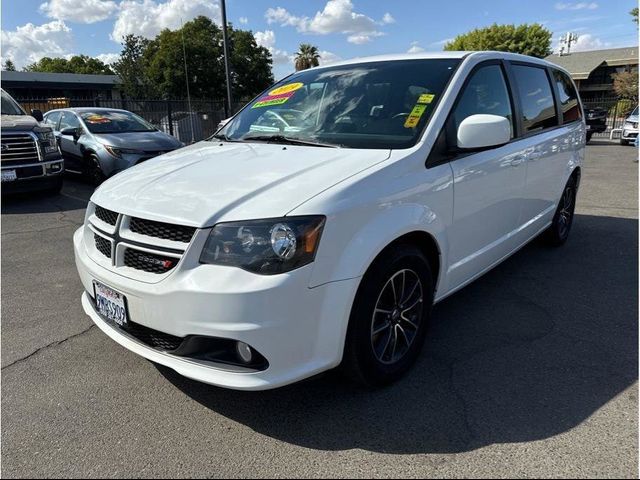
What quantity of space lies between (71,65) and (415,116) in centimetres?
9907

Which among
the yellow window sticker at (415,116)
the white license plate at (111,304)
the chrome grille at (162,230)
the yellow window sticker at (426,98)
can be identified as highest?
the yellow window sticker at (426,98)

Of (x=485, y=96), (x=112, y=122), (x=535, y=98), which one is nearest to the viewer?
(x=485, y=96)

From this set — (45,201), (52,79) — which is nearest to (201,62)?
(52,79)

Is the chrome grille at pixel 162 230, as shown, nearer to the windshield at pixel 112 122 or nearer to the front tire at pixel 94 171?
the front tire at pixel 94 171

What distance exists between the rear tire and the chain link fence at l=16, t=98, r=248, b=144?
12607 millimetres

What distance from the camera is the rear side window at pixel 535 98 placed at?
3.91 meters

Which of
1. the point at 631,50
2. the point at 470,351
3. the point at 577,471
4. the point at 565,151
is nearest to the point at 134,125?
the point at 565,151

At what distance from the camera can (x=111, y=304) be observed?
2.54 metres

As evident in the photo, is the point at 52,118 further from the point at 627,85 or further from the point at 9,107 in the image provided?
the point at 627,85

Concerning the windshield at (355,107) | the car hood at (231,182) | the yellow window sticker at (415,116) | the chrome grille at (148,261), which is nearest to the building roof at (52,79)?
the windshield at (355,107)

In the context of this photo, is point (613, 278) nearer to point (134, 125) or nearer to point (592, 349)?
point (592, 349)

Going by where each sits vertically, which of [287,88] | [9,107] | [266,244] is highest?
[9,107]

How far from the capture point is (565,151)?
187 inches

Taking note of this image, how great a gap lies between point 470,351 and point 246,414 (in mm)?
1507
